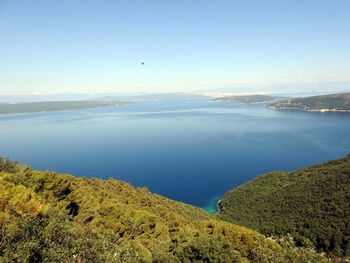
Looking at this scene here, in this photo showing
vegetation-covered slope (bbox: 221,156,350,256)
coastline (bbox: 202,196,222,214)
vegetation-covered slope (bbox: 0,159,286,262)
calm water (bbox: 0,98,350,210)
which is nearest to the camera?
vegetation-covered slope (bbox: 0,159,286,262)

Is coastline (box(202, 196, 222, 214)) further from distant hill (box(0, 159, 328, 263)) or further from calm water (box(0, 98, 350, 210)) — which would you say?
distant hill (box(0, 159, 328, 263))

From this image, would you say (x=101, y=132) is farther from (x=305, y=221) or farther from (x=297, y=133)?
(x=305, y=221)

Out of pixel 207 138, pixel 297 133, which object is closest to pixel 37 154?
pixel 207 138

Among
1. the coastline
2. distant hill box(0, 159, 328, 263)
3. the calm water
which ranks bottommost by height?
the coastline

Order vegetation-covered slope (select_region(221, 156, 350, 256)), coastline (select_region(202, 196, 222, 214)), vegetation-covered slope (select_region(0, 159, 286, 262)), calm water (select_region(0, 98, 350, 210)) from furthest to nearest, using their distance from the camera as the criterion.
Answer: calm water (select_region(0, 98, 350, 210)) < coastline (select_region(202, 196, 222, 214)) < vegetation-covered slope (select_region(221, 156, 350, 256)) < vegetation-covered slope (select_region(0, 159, 286, 262))

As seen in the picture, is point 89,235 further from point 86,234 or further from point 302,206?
point 302,206

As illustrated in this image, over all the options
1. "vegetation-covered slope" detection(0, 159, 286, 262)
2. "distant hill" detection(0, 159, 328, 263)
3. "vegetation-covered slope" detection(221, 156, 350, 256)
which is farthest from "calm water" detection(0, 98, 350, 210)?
"distant hill" detection(0, 159, 328, 263)
